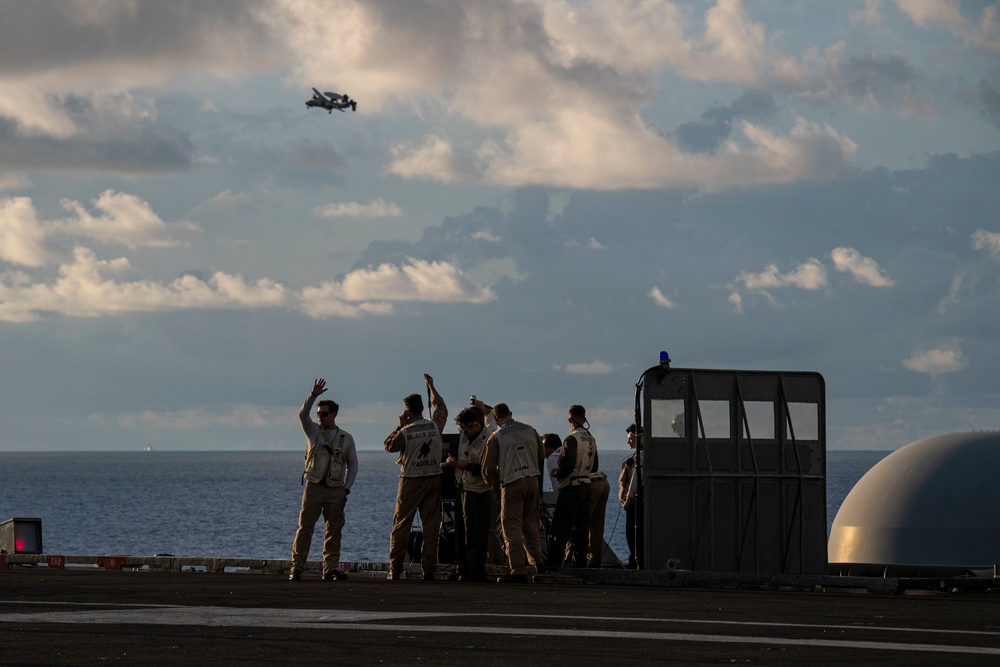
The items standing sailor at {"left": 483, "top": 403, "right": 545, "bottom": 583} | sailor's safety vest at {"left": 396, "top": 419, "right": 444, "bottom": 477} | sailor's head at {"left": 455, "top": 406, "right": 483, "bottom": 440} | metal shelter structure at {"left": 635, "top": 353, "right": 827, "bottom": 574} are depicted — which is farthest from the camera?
metal shelter structure at {"left": 635, "top": 353, "right": 827, "bottom": 574}

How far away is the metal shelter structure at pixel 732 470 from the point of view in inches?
690

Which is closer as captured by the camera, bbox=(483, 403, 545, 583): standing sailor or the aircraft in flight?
bbox=(483, 403, 545, 583): standing sailor

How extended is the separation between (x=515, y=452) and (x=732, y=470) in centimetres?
277

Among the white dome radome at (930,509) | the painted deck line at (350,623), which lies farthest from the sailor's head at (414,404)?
the white dome radome at (930,509)

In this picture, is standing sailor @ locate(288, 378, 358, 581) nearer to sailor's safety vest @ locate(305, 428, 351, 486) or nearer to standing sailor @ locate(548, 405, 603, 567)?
sailor's safety vest @ locate(305, 428, 351, 486)

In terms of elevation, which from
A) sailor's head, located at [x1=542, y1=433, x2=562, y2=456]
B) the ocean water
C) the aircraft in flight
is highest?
the aircraft in flight

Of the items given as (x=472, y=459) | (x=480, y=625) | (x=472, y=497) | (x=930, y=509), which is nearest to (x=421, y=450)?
(x=472, y=459)

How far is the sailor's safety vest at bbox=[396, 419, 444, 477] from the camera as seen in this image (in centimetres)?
1714

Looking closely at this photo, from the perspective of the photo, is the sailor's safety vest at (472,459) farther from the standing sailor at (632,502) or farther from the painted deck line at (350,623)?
the painted deck line at (350,623)

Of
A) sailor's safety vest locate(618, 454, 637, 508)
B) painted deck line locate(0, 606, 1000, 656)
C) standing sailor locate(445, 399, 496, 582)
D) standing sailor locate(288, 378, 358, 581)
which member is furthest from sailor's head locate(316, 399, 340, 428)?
painted deck line locate(0, 606, 1000, 656)

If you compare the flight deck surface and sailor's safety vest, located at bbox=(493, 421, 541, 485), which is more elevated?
sailor's safety vest, located at bbox=(493, 421, 541, 485)

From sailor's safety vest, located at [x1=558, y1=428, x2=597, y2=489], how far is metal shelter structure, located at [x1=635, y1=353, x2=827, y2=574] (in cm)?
60

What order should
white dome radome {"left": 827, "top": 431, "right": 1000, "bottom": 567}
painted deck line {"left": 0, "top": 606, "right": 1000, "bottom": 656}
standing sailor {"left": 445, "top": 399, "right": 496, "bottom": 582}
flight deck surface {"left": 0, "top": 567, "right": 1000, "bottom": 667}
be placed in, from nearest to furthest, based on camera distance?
flight deck surface {"left": 0, "top": 567, "right": 1000, "bottom": 667}, painted deck line {"left": 0, "top": 606, "right": 1000, "bottom": 656}, standing sailor {"left": 445, "top": 399, "right": 496, "bottom": 582}, white dome radome {"left": 827, "top": 431, "right": 1000, "bottom": 567}

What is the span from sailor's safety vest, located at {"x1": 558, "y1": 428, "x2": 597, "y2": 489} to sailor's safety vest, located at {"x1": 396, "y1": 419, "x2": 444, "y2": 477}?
147 centimetres
